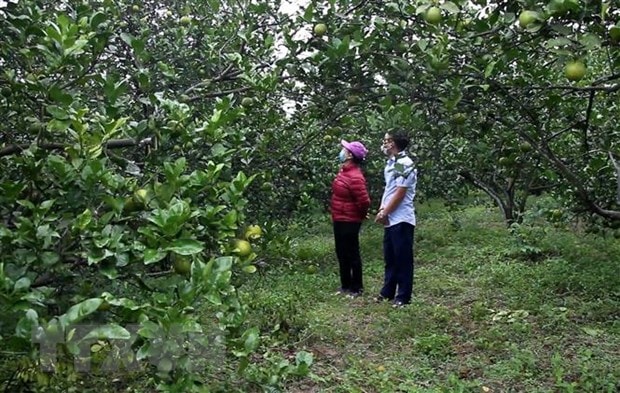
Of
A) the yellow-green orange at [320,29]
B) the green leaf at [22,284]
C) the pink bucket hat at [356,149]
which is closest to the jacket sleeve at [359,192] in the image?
the pink bucket hat at [356,149]

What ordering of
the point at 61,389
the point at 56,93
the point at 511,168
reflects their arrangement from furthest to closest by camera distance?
the point at 511,168
the point at 61,389
the point at 56,93

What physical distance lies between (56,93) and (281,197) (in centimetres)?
381

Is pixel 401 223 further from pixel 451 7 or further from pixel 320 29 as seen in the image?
pixel 451 7

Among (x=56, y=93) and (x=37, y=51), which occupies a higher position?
(x=37, y=51)

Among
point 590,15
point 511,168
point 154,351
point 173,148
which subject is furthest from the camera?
point 511,168

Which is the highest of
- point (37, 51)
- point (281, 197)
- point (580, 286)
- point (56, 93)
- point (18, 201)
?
point (37, 51)

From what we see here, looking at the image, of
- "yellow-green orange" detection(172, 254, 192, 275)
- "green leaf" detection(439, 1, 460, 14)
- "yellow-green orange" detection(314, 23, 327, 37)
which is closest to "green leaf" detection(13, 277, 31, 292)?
"yellow-green orange" detection(172, 254, 192, 275)

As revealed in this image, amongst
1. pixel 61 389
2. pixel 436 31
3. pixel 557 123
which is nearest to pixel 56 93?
pixel 436 31

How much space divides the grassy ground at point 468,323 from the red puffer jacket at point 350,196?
0.66m

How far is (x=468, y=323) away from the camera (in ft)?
14.7

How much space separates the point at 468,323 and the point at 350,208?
1362 millimetres

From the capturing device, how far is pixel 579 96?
4.29 metres

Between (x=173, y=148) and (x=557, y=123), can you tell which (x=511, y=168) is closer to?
(x=557, y=123)

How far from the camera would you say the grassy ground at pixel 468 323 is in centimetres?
349
